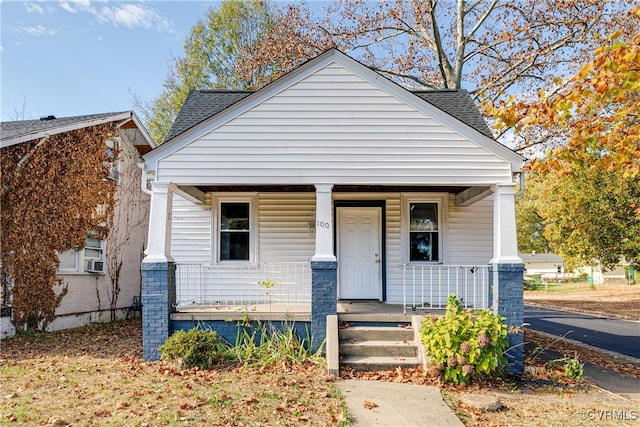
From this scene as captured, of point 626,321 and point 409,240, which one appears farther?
point 626,321

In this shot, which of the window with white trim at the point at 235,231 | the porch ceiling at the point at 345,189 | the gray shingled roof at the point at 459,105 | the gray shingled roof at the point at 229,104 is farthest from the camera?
the window with white trim at the point at 235,231

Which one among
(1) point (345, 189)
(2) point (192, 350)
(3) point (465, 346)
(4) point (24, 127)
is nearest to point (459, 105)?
(1) point (345, 189)

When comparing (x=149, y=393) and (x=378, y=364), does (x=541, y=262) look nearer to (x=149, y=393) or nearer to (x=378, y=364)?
(x=378, y=364)

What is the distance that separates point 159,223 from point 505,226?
5.82 metres

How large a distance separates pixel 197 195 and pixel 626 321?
51.5ft

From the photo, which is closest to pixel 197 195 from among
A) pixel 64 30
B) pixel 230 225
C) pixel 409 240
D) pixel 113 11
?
pixel 230 225

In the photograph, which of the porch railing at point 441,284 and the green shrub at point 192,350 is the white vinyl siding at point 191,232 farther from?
the porch railing at point 441,284

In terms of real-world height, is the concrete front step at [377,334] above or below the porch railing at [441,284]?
below

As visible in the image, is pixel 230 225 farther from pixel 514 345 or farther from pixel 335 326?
pixel 514 345

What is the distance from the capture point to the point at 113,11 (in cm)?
1317

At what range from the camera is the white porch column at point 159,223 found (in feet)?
24.7

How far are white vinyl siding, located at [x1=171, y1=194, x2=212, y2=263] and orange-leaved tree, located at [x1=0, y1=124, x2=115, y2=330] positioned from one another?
280cm

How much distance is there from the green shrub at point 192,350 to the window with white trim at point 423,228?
4615mm

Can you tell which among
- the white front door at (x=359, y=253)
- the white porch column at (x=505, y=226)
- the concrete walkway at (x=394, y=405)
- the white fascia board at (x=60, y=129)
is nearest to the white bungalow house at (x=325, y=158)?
the white porch column at (x=505, y=226)
